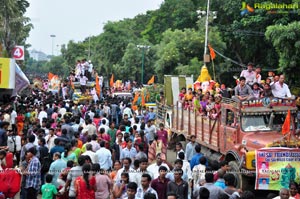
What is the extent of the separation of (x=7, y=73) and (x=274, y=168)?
10.6 meters

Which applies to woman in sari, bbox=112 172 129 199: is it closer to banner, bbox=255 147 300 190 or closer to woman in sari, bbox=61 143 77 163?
woman in sari, bbox=61 143 77 163

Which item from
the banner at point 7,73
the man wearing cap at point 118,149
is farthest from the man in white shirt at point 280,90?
the banner at point 7,73

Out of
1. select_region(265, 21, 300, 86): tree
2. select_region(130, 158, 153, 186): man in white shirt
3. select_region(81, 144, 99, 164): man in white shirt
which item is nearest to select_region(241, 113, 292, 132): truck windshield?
select_region(81, 144, 99, 164): man in white shirt

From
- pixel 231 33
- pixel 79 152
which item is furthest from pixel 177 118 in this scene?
pixel 231 33

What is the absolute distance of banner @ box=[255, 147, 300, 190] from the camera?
39.5 ft

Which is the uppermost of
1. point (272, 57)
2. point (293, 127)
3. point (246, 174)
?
point (272, 57)

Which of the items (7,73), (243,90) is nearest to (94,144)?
(243,90)

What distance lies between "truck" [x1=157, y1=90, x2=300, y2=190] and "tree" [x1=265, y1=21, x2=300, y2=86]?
439 inches

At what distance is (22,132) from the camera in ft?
56.7

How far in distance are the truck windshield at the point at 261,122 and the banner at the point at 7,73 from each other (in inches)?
344

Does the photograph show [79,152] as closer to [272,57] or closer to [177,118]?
[177,118]

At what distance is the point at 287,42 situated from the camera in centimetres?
2594

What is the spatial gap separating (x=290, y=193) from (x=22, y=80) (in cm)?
1506

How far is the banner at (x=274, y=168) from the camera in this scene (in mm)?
12047
